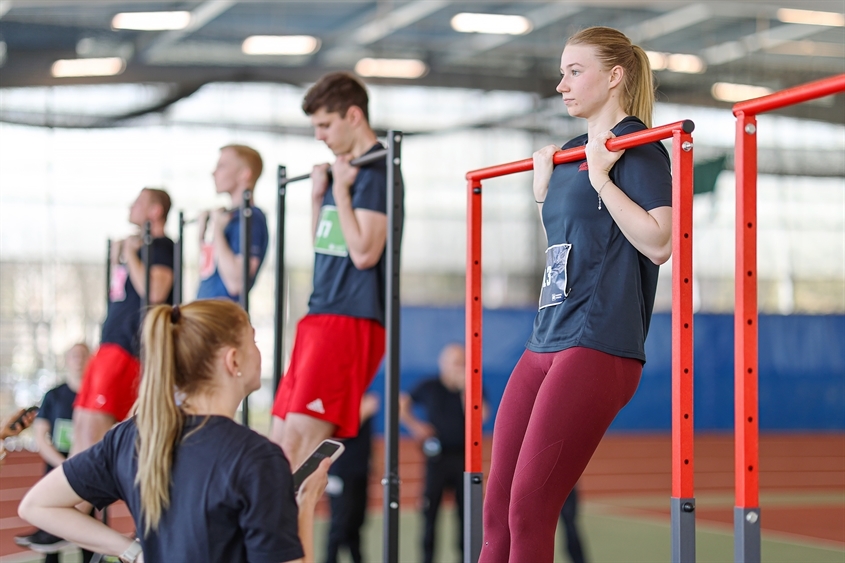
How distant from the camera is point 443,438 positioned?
6.07 metres

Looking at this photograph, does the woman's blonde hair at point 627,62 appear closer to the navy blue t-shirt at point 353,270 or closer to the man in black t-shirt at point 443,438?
the navy blue t-shirt at point 353,270

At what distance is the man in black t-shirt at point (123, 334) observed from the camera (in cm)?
518

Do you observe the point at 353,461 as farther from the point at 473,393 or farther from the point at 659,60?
the point at 659,60

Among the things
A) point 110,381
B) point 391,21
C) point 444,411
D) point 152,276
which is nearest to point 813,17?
point 391,21

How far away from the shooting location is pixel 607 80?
2400 millimetres

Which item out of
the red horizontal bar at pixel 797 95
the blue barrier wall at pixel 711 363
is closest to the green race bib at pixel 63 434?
the red horizontal bar at pixel 797 95

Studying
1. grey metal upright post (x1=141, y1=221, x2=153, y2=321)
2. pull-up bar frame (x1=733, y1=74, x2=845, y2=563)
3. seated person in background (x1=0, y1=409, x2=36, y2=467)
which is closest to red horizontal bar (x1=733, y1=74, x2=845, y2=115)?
pull-up bar frame (x1=733, y1=74, x2=845, y2=563)

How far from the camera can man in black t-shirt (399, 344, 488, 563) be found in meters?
5.93

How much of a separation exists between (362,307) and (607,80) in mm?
1433

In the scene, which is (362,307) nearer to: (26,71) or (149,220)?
(149,220)

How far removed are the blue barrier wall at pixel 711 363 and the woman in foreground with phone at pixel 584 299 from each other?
36.5 ft

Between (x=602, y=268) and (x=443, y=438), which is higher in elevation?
(x=602, y=268)

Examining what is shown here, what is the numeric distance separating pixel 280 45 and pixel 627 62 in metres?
13.0

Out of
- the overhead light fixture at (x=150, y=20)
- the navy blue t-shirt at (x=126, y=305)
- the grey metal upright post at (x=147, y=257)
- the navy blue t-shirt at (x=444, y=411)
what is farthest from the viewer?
the overhead light fixture at (x=150, y=20)
